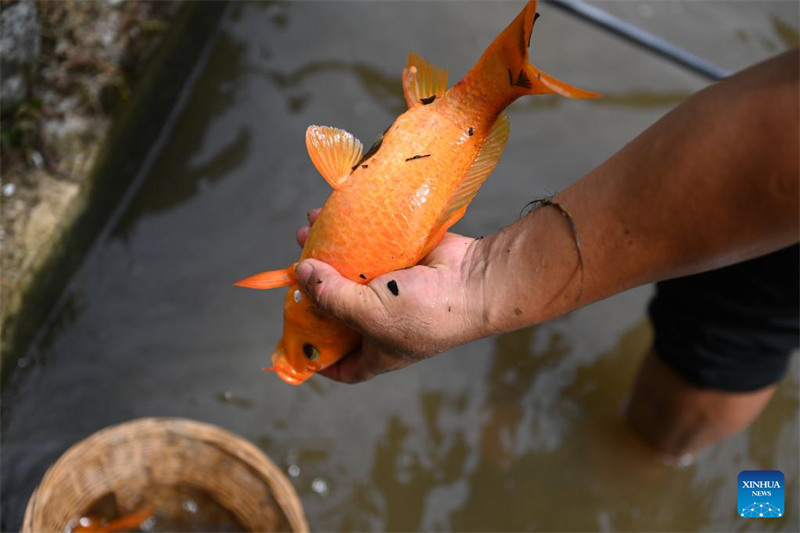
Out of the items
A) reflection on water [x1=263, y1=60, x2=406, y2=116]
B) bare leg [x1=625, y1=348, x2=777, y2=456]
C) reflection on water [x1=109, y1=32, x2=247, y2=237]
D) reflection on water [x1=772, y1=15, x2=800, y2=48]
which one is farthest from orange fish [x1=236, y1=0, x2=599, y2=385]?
reflection on water [x1=772, y1=15, x2=800, y2=48]

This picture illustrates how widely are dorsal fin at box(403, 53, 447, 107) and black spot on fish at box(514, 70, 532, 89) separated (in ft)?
0.86

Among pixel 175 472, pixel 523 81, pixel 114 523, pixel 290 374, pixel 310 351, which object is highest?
pixel 523 81

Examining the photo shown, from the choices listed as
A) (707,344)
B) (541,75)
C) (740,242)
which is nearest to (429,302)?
(541,75)

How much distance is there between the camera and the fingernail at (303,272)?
1.76 meters

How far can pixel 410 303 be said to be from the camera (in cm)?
168

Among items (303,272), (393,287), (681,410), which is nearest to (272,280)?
(303,272)

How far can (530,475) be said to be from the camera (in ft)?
10.6

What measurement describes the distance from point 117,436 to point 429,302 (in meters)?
1.48

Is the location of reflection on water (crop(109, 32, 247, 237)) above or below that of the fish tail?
below

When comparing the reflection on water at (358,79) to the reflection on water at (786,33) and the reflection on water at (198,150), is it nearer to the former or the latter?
the reflection on water at (198,150)

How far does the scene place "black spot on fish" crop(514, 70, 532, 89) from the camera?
166 cm

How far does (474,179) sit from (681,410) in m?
1.64

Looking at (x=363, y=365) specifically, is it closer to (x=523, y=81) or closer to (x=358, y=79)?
(x=523, y=81)

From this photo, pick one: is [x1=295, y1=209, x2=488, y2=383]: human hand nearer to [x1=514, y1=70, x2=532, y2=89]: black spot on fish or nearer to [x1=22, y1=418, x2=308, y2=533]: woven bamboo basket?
[x1=514, y1=70, x2=532, y2=89]: black spot on fish
